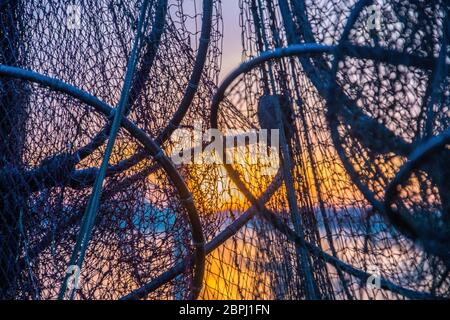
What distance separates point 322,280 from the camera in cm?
269

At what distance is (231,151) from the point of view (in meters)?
3.12

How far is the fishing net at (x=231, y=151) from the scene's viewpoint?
217 cm

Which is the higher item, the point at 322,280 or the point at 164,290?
the point at 164,290

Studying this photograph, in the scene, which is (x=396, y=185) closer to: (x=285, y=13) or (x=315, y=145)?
(x=315, y=145)

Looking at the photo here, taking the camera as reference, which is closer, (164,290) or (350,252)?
(350,252)

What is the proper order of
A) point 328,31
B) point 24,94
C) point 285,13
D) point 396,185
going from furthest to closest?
1. point 24,94
2. point 285,13
3. point 328,31
4. point 396,185

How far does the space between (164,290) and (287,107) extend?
1.48m

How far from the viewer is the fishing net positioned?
7.13ft

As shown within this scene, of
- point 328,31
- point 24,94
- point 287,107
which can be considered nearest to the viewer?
point 328,31

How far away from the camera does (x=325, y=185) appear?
8.64ft
